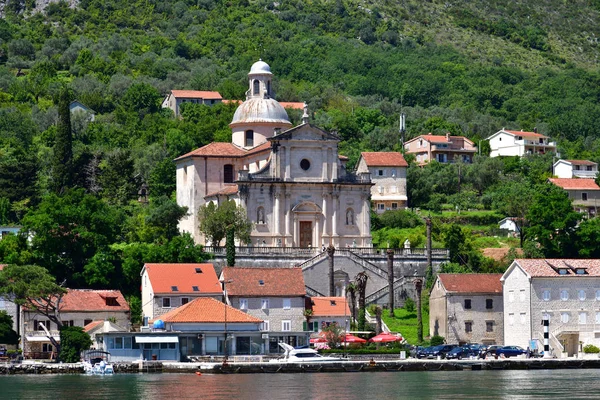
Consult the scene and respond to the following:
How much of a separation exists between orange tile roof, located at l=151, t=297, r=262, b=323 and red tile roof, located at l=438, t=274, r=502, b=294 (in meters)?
13.0

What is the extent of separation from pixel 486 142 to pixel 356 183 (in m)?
57.2

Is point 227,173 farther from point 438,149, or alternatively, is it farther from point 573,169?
point 573,169

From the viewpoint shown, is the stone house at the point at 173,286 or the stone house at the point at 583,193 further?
the stone house at the point at 583,193

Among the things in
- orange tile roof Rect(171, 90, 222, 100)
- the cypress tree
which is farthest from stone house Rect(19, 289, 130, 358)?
orange tile roof Rect(171, 90, 222, 100)

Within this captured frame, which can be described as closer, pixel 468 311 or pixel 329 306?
pixel 468 311

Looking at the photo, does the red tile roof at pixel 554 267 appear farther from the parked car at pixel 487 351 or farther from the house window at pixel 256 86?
the house window at pixel 256 86

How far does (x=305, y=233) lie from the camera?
114m

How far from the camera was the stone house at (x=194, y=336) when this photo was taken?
8962 centimetres

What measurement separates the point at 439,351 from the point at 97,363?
2061 cm

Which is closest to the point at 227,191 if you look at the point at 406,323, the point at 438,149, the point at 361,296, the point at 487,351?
the point at 361,296

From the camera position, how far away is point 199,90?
646ft

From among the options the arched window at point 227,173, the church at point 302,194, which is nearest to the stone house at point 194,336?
the church at point 302,194

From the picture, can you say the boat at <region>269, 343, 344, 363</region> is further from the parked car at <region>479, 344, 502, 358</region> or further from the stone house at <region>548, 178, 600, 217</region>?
the stone house at <region>548, 178, 600, 217</region>

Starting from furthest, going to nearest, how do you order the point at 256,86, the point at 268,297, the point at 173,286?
the point at 256,86, the point at 268,297, the point at 173,286
